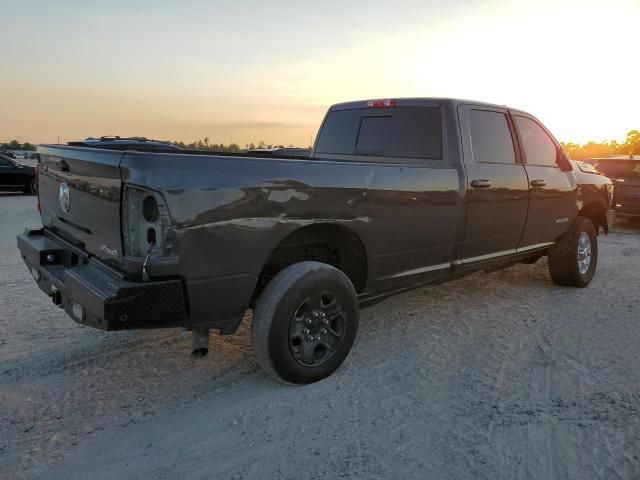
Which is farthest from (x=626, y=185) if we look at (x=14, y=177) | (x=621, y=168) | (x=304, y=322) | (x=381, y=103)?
(x=14, y=177)

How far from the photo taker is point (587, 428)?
10.0 ft

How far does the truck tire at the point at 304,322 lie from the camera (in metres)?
3.29

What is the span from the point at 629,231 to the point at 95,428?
1196cm

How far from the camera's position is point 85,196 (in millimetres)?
3316

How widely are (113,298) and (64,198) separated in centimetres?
126

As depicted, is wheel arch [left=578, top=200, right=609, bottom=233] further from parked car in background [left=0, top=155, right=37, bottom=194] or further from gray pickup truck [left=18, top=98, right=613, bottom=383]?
parked car in background [left=0, top=155, right=37, bottom=194]

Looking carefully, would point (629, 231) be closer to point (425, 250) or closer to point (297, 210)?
point (425, 250)

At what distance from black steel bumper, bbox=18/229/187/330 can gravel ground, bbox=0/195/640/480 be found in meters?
0.64

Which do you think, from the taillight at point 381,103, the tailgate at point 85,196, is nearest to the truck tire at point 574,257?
the taillight at point 381,103

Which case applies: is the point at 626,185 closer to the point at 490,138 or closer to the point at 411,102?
the point at 490,138

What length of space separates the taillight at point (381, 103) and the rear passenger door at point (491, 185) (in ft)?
2.10

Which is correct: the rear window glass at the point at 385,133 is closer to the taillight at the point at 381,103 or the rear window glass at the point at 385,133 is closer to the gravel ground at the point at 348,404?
the taillight at the point at 381,103

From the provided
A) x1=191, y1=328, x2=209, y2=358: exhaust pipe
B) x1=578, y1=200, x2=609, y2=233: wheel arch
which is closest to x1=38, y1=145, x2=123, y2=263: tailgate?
x1=191, y1=328, x2=209, y2=358: exhaust pipe

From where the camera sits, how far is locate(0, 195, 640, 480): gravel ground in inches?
107
